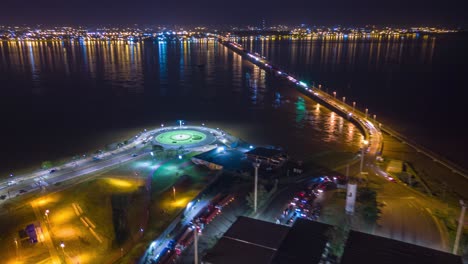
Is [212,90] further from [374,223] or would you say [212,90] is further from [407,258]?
[407,258]

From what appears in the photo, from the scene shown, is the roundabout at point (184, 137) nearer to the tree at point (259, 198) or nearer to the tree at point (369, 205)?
the tree at point (259, 198)

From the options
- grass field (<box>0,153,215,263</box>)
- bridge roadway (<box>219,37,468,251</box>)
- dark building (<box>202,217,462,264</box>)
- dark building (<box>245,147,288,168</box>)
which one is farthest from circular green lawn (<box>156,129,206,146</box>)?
dark building (<box>202,217,462,264</box>)

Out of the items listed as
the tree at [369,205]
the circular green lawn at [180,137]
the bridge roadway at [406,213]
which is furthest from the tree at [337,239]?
the circular green lawn at [180,137]

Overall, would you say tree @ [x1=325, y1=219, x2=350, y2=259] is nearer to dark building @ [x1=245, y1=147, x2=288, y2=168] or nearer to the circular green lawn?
dark building @ [x1=245, y1=147, x2=288, y2=168]

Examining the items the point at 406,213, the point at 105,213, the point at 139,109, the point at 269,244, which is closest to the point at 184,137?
the point at 105,213

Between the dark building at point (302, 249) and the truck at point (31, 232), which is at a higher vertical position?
the dark building at point (302, 249)

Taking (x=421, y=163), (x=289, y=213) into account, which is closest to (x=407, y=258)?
(x=289, y=213)
